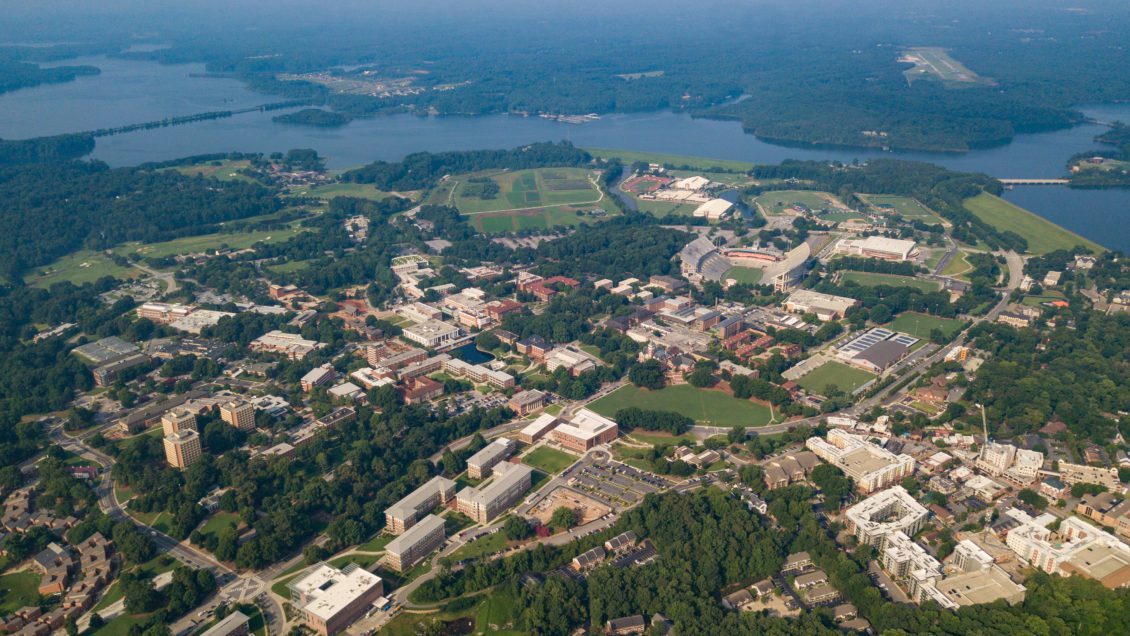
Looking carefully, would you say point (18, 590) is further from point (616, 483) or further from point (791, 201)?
point (791, 201)

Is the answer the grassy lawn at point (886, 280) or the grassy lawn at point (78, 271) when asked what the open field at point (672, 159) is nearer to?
the grassy lawn at point (886, 280)

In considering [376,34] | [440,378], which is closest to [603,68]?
[376,34]

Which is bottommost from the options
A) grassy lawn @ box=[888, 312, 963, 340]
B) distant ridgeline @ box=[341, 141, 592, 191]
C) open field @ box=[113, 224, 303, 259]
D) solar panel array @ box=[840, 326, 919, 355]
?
grassy lawn @ box=[888, 312, 963, 340]

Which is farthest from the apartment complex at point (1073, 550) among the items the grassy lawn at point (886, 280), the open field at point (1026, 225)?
the open field at point (1026, 225)

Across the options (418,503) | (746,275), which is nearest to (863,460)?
(418,503)

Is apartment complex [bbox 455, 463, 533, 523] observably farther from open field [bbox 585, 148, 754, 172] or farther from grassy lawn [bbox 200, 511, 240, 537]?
open field [bbox 585, 148, 754, 172]

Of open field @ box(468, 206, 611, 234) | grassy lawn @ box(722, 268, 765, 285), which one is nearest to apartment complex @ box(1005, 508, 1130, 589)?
grassy lawn @ box(722, 268, 765, 285)

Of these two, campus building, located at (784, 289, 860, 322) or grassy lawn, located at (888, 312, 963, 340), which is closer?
grassy lawn, located at (888, 312, 963, 340)
